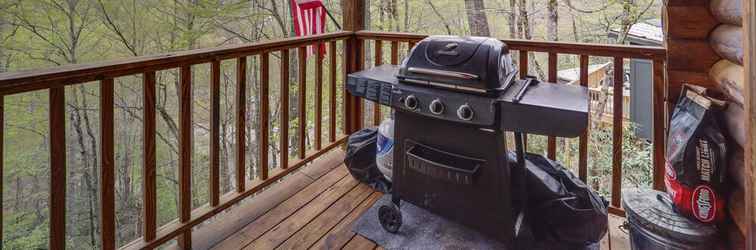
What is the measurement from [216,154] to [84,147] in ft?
19.2

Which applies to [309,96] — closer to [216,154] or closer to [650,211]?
[216,154]

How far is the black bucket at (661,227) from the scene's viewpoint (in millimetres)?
1511

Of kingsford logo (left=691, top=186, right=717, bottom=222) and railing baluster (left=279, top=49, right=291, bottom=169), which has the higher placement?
railing baluster (left=279, top=49, right=291, bottom=169)

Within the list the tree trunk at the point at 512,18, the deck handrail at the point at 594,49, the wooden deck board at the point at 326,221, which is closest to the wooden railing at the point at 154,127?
the wooden deck board at the point at 326,221

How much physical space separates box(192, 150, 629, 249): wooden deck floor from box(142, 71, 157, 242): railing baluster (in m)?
0.29

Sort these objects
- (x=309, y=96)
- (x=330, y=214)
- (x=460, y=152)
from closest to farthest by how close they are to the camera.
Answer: (x=460, y=152) < (x=330, y=214) < (x=309, y=96)

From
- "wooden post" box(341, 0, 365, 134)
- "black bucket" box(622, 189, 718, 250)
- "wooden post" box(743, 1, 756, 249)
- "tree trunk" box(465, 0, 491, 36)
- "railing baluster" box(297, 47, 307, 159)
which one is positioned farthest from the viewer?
"tree trunk" box(465, 0, 491, 36)

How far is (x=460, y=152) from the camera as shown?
176 cm

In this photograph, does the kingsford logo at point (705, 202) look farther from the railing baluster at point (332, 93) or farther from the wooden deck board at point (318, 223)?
the railing baluster at point (332, 93)

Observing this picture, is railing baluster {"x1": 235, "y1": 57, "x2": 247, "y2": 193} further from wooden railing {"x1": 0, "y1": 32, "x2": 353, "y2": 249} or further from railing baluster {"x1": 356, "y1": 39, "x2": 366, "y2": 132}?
railing baluster {"x1": 356, "y1": 39, "x2": 366, "y2": 132}

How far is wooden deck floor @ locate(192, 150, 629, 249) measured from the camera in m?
2.03

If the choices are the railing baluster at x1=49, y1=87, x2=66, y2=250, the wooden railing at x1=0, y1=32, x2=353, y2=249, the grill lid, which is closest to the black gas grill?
the grill lid

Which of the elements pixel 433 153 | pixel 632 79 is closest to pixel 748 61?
pixel 433 153

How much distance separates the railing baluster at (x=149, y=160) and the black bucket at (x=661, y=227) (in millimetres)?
2148
